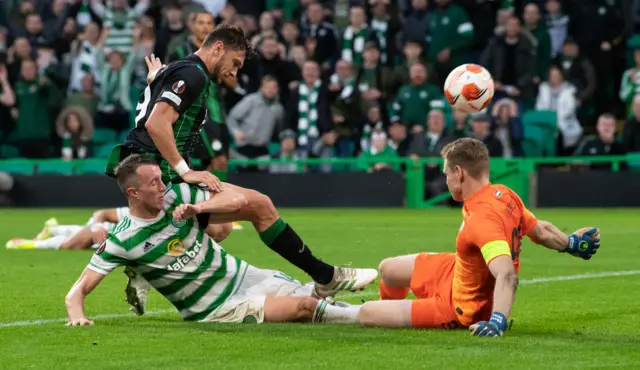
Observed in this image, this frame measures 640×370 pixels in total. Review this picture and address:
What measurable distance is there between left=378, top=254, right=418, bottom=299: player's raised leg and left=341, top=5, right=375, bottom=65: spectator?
13.9m

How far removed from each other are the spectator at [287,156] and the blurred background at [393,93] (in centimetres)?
2

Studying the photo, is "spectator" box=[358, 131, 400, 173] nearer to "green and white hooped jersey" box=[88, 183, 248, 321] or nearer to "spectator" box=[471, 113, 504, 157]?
"spectator" box=[471, 113, 504, 157]

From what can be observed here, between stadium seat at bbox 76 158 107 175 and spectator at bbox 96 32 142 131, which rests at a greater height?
spectator at bbox 96 32 142 131

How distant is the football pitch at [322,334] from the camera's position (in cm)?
564

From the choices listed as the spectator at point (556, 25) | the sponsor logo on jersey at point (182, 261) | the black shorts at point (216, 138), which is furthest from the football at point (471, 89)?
the spectator at point (556, 25)

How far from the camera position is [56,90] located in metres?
23.1

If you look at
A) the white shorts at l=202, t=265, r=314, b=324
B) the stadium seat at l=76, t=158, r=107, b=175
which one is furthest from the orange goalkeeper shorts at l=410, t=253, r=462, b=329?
the stadium seat at l=76, t=158, r=107, b=175

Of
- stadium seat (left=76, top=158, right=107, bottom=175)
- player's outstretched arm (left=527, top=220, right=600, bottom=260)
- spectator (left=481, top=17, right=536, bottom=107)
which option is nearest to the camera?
player's outstretched arm (left=527, top=220, right=600, bottom=260)

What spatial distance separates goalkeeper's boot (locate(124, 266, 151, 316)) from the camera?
723cm

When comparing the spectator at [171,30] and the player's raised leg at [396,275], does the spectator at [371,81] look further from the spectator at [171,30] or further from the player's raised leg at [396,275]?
the player's raised leg at [396,275]

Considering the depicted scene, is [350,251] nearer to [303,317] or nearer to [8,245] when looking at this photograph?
[8,245]

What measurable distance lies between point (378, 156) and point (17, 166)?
21.3ft

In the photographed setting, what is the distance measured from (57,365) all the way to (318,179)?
631 inches

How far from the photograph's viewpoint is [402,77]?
21.0m
